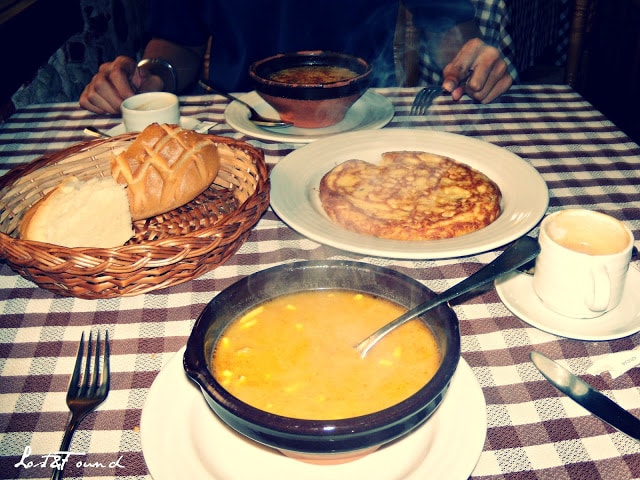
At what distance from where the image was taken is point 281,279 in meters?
1.31

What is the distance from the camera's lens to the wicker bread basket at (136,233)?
145 centimetres

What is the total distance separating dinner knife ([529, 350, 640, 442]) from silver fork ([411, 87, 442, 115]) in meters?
1.70

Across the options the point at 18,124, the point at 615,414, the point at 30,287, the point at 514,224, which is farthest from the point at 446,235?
the point at 18,124

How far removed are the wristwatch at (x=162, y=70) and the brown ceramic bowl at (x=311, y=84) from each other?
759 millimetres

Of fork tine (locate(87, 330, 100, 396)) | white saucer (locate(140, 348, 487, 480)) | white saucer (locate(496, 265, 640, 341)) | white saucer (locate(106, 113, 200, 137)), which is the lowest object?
white saucer (locate(496, 265, 640, 341))

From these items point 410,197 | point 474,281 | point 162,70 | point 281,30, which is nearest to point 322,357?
point 474,281

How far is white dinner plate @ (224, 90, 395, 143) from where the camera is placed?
8.39ft

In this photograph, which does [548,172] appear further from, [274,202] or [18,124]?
[18,124]

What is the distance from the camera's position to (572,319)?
1452mm

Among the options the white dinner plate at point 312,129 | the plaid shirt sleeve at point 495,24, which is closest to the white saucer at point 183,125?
the white dinner plate at point 312,129

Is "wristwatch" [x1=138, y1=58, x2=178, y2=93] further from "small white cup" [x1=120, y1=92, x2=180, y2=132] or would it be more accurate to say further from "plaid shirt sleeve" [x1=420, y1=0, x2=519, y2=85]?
"plaid shirt sleeve" [x1=420, y1=0, x2=519, y2=85]

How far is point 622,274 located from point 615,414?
1.23ft

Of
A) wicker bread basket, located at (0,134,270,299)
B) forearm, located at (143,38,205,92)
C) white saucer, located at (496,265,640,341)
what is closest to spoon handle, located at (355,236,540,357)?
white saucer, located at (496,265,640,341)

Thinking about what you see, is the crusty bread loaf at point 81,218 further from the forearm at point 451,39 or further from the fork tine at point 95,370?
the forearm at point 451,39
